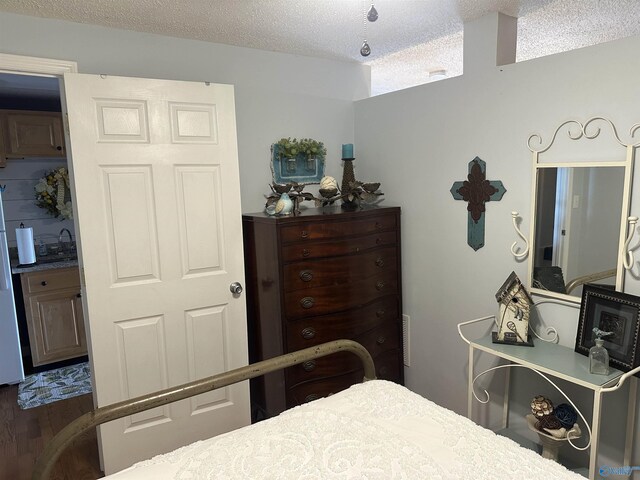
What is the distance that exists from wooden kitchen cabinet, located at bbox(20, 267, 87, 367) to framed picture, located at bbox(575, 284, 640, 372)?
3.77 meters

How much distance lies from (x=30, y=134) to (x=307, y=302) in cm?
299

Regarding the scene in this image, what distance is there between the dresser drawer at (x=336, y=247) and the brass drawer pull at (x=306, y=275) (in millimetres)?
81

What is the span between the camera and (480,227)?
255 centimetres

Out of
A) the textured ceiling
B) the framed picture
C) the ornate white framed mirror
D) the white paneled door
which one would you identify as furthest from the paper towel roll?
the framed picture

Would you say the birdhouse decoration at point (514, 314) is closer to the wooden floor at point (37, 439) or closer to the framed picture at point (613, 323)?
the framed picture at point (613, 323)

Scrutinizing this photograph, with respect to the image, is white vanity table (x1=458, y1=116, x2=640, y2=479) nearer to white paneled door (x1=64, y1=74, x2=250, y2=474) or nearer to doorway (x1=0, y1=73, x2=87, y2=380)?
white paneled door (x1=64, y1=74, x2=250, y2=474)

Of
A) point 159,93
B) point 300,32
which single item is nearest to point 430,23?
point 300,32

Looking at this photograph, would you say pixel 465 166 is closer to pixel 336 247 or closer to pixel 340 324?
pixel 336 247

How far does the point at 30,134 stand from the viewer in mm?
3818

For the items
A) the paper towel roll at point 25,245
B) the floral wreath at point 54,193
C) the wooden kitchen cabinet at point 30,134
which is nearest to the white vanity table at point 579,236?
the paper towel roll at point 25,245

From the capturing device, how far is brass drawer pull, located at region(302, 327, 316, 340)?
8.56ft

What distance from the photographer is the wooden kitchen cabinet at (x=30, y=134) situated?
3.73m

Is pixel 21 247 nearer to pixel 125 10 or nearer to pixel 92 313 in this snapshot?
pixel 92 313

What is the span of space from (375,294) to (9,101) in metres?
3.59
